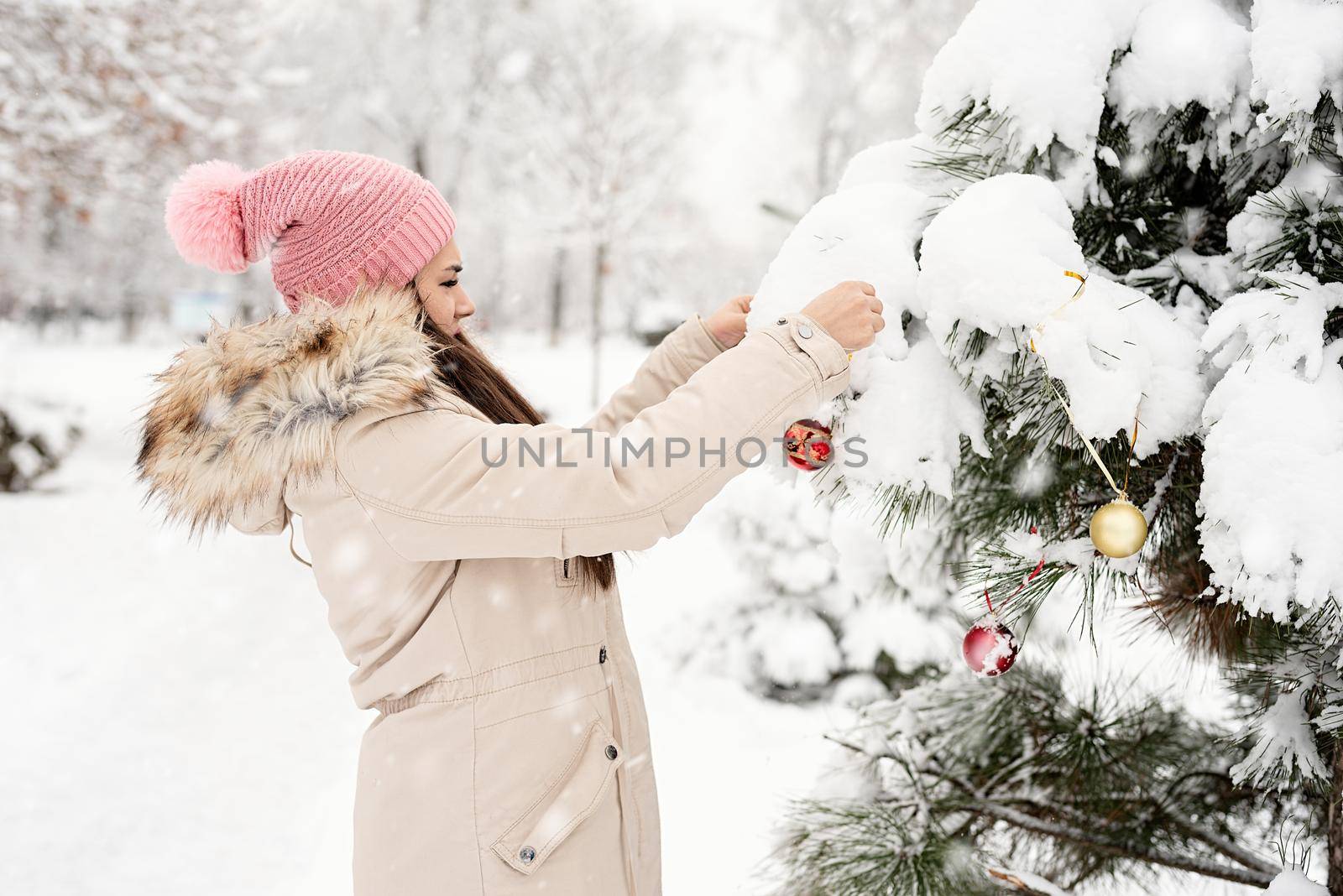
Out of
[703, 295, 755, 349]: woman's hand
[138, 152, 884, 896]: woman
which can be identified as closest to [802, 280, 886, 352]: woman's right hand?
[138, 152, 884, 896]: woman

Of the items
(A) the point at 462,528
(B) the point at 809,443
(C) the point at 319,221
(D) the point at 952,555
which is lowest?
(D) the point at 952,555

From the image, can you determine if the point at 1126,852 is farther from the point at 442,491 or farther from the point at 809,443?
the point at 442,491

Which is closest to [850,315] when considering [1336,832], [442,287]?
[442,287]

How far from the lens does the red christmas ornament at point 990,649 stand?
4.00 feet

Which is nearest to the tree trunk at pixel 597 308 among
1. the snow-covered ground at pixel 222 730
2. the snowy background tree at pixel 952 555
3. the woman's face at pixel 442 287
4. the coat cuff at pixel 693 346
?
the snowy background tree at pixel 952 555

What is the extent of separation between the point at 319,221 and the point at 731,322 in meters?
0.73

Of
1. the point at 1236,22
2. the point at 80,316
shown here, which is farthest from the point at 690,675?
the point at 80,316

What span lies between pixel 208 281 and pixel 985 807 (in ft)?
96.9

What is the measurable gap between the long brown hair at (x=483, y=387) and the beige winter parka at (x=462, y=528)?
0.05m

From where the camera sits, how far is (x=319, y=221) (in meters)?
1.46

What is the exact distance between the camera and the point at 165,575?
7219mm

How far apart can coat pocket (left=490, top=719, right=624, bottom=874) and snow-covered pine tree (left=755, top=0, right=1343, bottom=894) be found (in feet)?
1.65

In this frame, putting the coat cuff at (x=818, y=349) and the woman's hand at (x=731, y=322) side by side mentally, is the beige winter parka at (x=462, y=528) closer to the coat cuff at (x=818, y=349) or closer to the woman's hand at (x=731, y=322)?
the coat cuff at (x=818, y=349)

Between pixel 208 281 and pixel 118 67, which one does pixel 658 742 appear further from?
pixel 208 281
